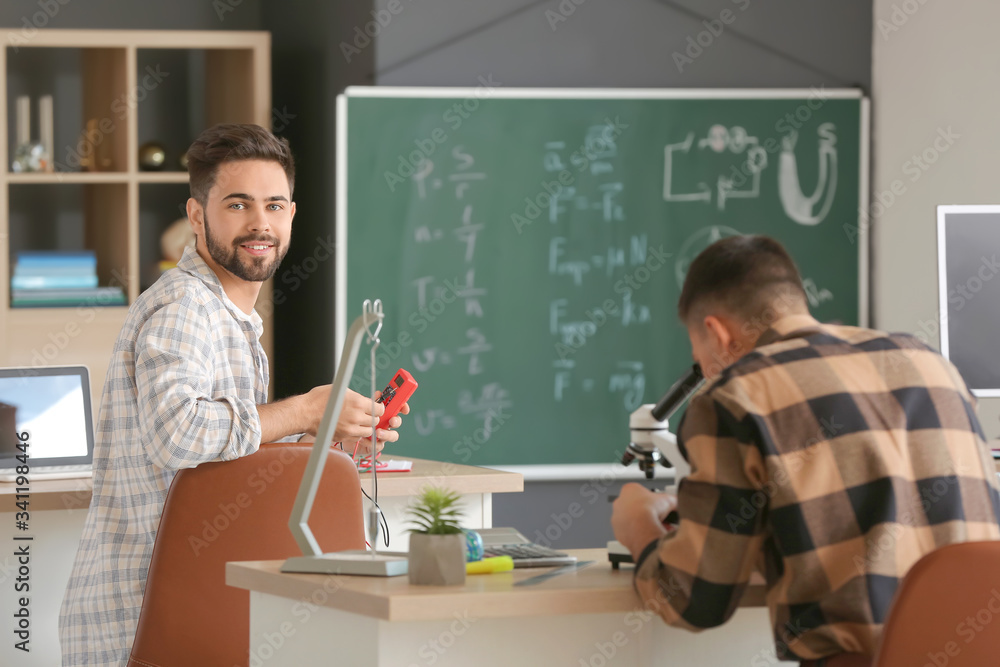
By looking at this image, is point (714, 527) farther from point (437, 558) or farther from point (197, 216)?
point (197, 216)

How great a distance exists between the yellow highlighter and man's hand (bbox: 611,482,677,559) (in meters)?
0.16

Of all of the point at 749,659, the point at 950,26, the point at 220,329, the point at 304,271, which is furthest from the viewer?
the point at 304,271

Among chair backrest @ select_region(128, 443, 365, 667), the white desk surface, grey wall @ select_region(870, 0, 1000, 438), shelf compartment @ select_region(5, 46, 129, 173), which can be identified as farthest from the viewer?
shelf compartment @ select_region(5, 46, 129, 173)

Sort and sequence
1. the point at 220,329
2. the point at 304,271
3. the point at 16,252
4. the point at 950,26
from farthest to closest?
the point at 16,252, the point at 304,271, the point at 950,26, the point at 220,329

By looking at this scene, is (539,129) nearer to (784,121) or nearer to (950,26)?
(784,121)

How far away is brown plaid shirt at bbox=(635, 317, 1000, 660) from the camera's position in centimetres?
153

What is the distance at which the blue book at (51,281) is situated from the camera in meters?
4.62

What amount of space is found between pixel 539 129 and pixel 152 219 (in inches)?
72.6

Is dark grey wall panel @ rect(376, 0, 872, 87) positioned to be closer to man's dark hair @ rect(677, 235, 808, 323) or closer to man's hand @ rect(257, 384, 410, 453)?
man's hand @ rect(257, 384, 410, 453)

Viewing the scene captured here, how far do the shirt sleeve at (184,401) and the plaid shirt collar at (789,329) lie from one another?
0.90 meters

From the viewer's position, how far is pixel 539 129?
4289mm

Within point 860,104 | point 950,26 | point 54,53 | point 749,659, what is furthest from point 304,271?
point 749,659

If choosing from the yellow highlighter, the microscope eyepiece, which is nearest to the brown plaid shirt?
the yellow highlighter

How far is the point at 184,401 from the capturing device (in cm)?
207
